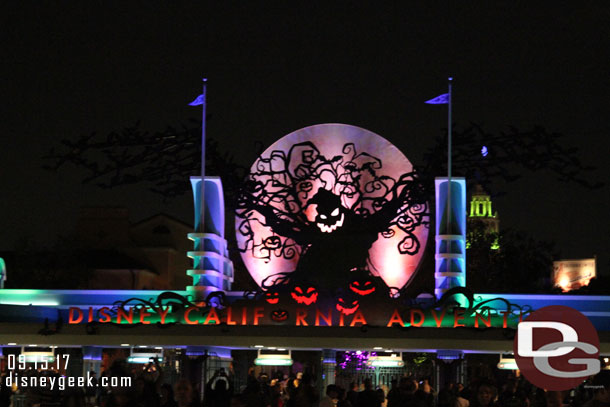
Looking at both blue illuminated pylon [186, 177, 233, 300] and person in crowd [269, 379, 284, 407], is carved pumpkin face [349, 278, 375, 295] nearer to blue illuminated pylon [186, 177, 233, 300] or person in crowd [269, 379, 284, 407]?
blue illuminated pylon [186, 177, 233, 300]

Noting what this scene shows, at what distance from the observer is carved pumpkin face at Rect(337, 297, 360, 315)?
121 feet

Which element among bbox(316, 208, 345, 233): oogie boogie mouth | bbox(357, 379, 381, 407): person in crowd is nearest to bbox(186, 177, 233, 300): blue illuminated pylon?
bbox(316, 208, 345, 233): oogie boogie mouth

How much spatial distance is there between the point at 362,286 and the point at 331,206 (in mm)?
3695

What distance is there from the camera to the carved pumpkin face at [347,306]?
121 feet

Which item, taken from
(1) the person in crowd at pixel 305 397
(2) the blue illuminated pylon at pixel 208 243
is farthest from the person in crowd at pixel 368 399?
(2) the blue illuminated pylon at pixel 208 243

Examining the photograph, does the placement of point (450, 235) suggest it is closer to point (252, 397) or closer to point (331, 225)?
point (331, 225)

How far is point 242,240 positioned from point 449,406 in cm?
2256

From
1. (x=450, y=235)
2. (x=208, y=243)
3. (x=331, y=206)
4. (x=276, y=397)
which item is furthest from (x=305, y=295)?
(x=276, y=397)

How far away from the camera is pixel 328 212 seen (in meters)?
39.7

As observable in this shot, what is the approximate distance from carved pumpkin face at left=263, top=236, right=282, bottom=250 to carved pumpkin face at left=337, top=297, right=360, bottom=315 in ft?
12.9

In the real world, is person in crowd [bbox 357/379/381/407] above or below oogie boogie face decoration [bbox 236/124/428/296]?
below

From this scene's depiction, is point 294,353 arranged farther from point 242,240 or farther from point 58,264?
point 58,264

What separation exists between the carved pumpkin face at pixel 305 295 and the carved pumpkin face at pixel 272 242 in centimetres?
317

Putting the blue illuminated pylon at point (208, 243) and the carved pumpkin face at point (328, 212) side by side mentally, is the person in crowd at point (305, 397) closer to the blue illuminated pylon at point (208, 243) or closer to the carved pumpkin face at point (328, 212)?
the blue illuminated pylon at point (208, 243)
